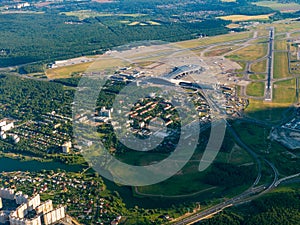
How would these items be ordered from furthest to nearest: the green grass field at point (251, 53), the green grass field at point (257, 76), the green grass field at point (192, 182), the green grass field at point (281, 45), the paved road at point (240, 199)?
the green grass field at point (281, 45) < the green grass field at point (251, 53) < the green grass field at point (257, 76) < the green grass field at point (192, 182) < the paved road at point (240, 199)

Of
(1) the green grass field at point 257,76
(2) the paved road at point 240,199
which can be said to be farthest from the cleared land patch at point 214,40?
(2) the paved road at point 240,199

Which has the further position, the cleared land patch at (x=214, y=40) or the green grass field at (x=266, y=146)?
the cleared land patch at (x=214, y=40)

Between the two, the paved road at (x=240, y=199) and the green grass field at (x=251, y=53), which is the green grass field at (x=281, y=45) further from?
the paved road at (x=240, y=199)

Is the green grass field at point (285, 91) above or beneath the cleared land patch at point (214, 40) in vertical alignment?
beneath

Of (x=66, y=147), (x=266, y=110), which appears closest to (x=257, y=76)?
(x=266, y=110)

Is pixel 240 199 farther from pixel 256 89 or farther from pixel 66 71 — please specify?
pixel 66 71

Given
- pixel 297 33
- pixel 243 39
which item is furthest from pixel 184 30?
pixel 297 33

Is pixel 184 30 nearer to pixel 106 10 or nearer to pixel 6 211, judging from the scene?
pixel 106 10

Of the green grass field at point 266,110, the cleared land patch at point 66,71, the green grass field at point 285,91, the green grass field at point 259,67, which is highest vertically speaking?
the cleared land patch at point 66,71
